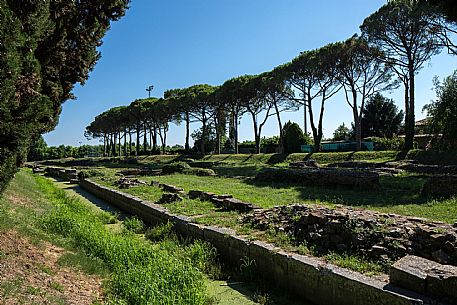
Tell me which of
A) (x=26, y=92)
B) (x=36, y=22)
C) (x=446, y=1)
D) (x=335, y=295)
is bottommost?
(x=335, y=295)

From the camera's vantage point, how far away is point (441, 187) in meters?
8.80

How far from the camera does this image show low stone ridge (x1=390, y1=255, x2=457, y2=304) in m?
2.77

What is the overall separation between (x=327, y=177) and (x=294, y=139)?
22464 mm

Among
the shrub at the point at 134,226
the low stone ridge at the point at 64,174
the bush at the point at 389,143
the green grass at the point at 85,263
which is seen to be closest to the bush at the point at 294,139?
the bush at the point at 389,143

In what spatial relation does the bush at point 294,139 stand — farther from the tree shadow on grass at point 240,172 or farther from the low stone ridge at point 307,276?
the low stone ridge at point 307,276

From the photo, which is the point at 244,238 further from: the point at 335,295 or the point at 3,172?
the point at 3,172

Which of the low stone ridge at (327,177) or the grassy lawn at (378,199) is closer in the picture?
the grassy lawn at (378,199)

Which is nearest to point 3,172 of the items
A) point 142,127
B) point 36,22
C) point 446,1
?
point 36,22

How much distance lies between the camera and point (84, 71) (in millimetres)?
9438

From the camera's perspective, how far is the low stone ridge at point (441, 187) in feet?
28.1

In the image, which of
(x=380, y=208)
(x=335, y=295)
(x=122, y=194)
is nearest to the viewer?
(x=335, y=295)

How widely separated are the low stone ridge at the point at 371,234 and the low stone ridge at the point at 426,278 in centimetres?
60

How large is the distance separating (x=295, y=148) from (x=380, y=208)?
2680 cm

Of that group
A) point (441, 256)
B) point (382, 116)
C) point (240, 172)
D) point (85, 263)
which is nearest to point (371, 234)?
point (441, 256)
